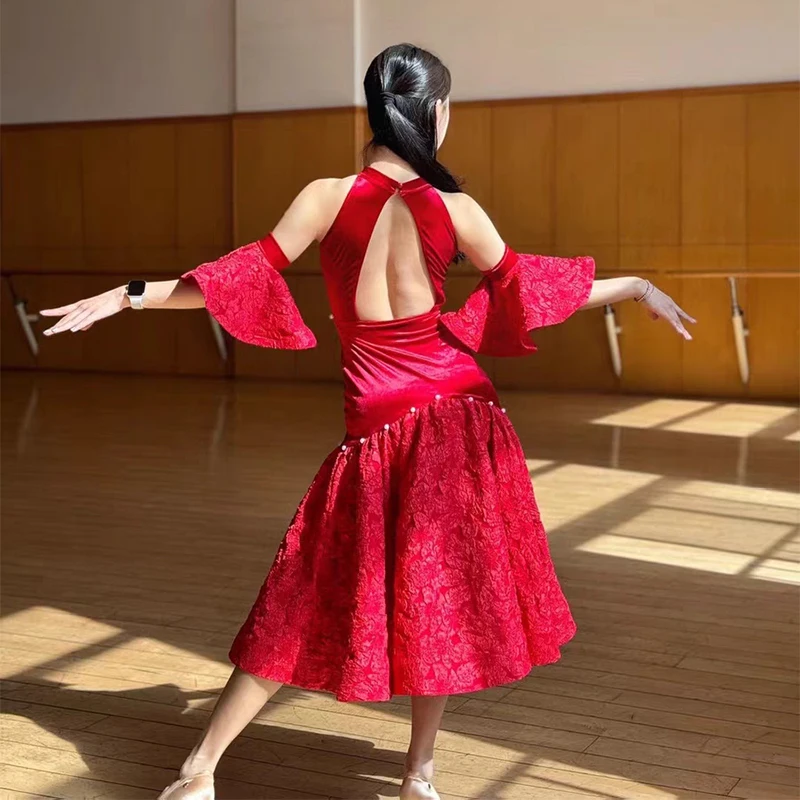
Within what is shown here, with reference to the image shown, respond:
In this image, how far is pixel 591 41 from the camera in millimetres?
10328

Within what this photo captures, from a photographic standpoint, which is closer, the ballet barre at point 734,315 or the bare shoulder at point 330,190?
the bare shoulder at point 330,190

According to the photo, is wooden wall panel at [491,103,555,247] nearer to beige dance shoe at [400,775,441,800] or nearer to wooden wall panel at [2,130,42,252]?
wooden wall panel at [2,130,42,252]

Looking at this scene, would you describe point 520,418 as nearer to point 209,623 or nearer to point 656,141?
point 656,141

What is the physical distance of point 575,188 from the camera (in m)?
10.6

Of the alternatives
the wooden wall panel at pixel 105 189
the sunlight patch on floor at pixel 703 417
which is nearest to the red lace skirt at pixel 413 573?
the sunlight patch on floor at pixel 703 417

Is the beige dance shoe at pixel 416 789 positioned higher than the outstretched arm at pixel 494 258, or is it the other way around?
the outstretched arm at pixel 494 258

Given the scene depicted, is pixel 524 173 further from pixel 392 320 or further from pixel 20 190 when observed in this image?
pixel 392 320

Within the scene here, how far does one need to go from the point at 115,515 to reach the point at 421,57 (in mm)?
3715

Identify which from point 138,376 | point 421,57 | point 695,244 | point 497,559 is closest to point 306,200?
point 421,57

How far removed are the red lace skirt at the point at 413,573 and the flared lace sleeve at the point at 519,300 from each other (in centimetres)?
15

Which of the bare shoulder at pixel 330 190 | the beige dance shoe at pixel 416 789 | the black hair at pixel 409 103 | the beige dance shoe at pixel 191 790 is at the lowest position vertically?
the beige dance shoe at pixel 416 789

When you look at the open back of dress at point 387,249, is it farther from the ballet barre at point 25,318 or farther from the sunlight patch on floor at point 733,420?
the ballet barre at point 25,318

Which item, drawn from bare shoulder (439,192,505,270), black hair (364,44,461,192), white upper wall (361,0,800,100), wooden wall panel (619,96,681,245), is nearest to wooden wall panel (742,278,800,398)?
wooden wall panel (619,96,681,245)

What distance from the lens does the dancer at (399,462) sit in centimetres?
225
